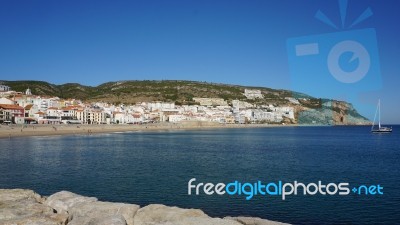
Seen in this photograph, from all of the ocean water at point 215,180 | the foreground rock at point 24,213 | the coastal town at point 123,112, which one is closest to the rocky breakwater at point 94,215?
the foreground rock at point 24,213

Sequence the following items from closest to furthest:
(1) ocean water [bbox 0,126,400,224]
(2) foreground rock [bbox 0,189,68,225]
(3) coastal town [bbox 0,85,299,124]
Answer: (2) foreground rock [bbox 0,189,68,225]
(1) ocean water [bbox 0,126,400,224]
(3) coastal town [bbox 0,85,299,124]

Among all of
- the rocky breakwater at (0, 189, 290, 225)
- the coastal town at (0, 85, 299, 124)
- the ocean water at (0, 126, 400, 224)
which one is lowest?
the ocean water at (0, 126, 400, 224)

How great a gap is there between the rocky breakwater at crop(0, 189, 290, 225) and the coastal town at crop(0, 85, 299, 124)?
270ft

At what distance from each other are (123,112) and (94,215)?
4724 inches

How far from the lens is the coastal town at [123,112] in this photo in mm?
96062

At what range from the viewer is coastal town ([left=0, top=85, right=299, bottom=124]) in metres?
96.1

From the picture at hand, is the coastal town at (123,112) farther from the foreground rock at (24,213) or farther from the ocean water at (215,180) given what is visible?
the foreground rock at (24,213)

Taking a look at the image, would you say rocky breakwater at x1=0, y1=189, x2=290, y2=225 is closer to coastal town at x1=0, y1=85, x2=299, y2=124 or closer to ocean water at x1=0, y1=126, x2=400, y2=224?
ocean water at x1=0, y1=126, x2=400, y2=224

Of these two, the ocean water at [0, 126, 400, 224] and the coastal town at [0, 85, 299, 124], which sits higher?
the coastal town at [0, 85, 299, 124]

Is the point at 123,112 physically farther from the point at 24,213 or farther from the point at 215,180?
the point at 24,213

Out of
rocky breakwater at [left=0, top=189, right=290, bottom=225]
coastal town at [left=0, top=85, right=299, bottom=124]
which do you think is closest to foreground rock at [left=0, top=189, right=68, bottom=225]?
rocky breakwater at [left=0, top=189, right=290, bottom=225]

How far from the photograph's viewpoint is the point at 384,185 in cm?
2023

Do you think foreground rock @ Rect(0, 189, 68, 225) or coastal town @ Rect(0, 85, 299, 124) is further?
coastal town @ Rect(0, 85, 299, 124)

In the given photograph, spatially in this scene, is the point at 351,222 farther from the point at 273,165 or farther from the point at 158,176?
the point at 273,165
